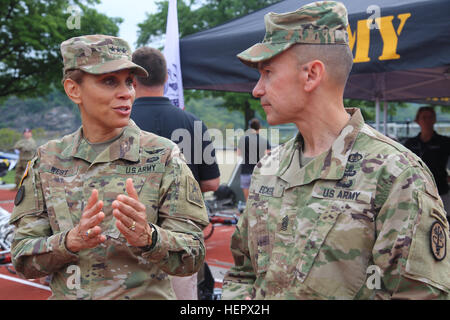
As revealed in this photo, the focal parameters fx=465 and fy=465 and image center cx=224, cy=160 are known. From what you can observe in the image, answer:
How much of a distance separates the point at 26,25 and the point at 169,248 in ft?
65.7

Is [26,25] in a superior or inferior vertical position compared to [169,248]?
superior

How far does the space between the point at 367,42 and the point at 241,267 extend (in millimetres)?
2547

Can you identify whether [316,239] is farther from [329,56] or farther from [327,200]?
[329,56]

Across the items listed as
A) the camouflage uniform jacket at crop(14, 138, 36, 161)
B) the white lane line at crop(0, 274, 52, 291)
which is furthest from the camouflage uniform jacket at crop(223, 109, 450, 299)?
Answer: the camouflage uniform jacket at crop(14, 138, 36, 161)

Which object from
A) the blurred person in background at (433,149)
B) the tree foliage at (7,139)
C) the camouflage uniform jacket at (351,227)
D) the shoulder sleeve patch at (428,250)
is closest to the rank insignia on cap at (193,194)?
the camouflage uniform jacket at (351,227)

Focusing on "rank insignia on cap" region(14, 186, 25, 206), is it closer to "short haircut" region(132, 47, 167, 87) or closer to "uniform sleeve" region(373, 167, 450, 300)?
"short haircut" region(132, 47, 167, 87)

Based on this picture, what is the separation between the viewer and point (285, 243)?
66.0 inches

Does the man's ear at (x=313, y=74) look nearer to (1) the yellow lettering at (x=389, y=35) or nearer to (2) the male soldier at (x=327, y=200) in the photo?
(2) the male soldier at (x=327, y=200)

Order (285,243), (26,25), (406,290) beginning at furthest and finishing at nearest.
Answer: (26,25)
(285,243)
(406,290)

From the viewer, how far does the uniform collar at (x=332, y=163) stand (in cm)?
164

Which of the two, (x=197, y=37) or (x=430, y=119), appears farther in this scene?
(x=430, y=119)

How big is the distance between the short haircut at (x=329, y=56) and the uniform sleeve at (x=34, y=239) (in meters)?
1.21
